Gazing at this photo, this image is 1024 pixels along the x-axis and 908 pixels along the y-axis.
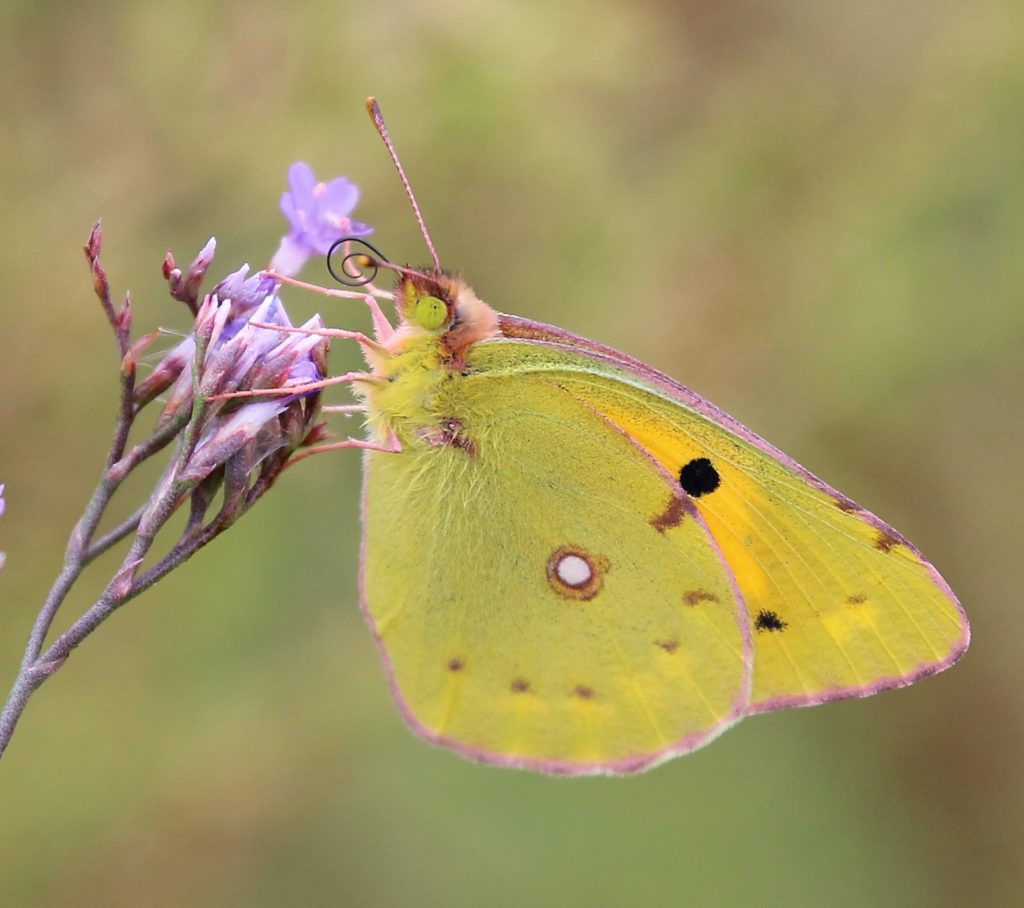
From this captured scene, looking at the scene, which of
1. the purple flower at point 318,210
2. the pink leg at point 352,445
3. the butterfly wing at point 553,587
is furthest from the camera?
the butterfly wing at point 553,587

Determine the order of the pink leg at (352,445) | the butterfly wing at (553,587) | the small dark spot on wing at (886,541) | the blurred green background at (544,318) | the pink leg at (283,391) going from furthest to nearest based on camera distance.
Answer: the blurred green background at (544,318)
the butterfly wing at (553,587)
the small dark spot on wing at (886,541)
the pink leg at (352,445)
the pink leg at (283,391)

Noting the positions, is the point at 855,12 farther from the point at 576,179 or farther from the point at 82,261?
the point at 82,261

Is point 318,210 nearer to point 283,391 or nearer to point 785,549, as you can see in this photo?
point 283,391

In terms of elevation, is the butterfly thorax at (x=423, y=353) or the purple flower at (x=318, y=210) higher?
the purple flower at (x=318, y=210)

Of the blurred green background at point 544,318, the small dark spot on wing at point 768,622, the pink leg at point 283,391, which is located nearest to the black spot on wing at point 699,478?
the small dark spot on wing at point 768,622

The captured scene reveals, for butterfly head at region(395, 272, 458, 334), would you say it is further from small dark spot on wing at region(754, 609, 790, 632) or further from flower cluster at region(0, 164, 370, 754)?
small dark spot on wing at region(754, 609, 790, 632)

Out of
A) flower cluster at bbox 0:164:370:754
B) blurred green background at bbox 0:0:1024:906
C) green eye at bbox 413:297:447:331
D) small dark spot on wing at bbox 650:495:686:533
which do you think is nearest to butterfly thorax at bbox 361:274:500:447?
green eye at bbox 413:297:447:331

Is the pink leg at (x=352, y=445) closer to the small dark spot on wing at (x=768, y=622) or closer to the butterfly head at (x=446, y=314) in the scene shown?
the butterfly head at (x=446, y=314)

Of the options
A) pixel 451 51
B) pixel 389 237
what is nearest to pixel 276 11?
pixel 451 51
